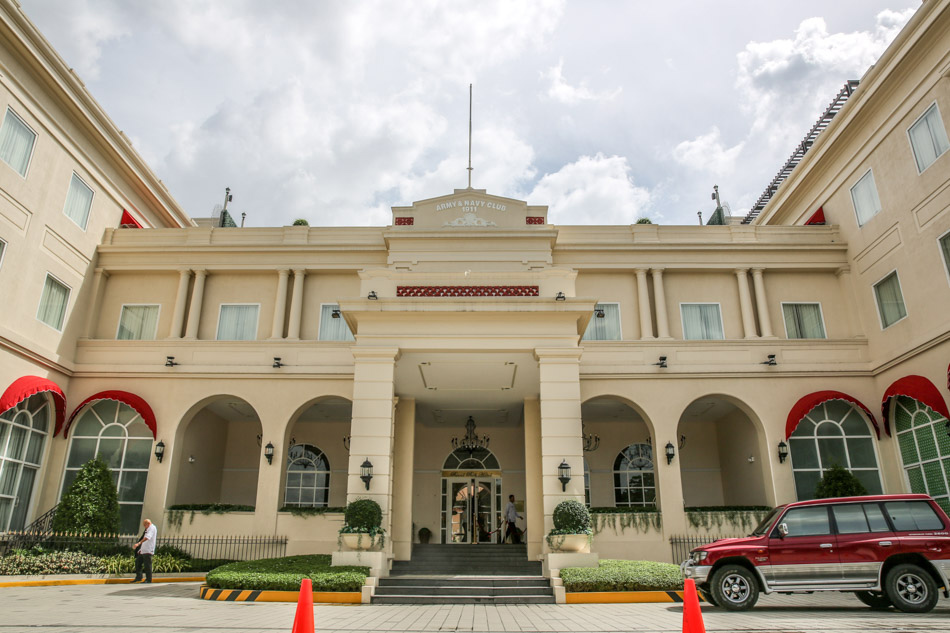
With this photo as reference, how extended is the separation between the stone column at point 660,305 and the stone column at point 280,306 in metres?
12.4

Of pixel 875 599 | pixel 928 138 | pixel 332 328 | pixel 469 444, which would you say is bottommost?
pixel 875 599

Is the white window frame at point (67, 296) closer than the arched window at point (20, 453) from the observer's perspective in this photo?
No

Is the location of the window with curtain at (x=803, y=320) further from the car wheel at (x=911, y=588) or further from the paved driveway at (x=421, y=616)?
the car wheel at (x=911, y=588)

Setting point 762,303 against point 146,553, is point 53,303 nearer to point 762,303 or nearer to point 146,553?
point 146,553

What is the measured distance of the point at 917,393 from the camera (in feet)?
56.5

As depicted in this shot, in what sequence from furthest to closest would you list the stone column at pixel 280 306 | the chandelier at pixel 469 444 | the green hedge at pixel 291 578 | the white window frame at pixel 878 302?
the chandelier at pixel 469 444 → the stone column at pixel 280 306 → the white window frame at pixel 878 302 → the green hedge at pixel 291 578

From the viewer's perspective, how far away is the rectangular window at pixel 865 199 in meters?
20.0

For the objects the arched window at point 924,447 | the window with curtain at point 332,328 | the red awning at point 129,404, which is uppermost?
the window with curtain at point 332,328

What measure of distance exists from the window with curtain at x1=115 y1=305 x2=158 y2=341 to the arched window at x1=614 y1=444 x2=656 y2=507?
1691 cm

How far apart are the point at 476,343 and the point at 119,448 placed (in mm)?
12402

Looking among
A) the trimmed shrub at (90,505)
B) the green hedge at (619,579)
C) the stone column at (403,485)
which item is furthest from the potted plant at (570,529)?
the trimmed shrub at (90,505)

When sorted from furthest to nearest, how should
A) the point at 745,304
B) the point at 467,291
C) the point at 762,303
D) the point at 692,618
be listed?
1. the point at 745,304
2. the point at 762,303
3. the point at 467,291
4. the point at 692,618

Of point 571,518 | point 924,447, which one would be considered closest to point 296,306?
point 571,518

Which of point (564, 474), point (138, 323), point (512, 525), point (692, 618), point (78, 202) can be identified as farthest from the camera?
point (138, 323)
